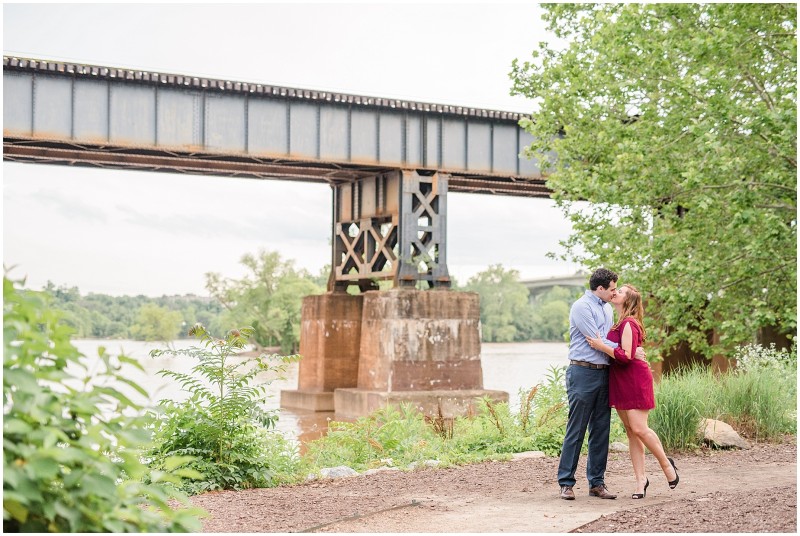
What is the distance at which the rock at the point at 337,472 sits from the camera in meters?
10.1

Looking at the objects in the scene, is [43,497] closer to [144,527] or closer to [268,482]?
[144,527]

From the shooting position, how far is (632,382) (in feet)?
26.9

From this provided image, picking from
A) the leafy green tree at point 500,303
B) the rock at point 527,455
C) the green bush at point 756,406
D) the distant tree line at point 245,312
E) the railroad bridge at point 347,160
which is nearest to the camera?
the rock at point 527,455

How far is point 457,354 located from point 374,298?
318 centimetres

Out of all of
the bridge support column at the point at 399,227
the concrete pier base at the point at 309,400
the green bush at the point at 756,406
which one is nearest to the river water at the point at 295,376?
the concrete pier base at the point at 309,400

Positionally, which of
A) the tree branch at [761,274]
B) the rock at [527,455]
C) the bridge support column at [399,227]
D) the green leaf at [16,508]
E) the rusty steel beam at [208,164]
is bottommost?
the rock at [527,455]

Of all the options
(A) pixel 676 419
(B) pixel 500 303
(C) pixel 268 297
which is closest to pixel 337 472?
(A) pixel 676 419

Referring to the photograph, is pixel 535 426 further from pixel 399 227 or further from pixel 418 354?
pixel 399 227

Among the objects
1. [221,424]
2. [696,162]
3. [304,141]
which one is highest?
[304,141]

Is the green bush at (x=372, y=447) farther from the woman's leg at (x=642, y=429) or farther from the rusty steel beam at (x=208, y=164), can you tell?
the rusty steel beam at (x=208, y=164)

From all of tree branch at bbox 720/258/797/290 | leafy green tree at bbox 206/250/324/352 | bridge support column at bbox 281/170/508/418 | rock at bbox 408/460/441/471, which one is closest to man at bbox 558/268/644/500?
rock at bbox 408/460/441/471

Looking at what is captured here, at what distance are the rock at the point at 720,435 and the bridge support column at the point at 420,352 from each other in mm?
16910

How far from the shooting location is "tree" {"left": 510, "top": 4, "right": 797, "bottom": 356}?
563 inches

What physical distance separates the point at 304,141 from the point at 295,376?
28878 mm
